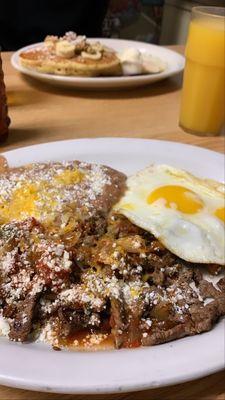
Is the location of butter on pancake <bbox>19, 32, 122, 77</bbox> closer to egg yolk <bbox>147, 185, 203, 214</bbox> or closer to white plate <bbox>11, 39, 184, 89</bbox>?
white plate <bbox>11, 39, 184, 89</bbox>

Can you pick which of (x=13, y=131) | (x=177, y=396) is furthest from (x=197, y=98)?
(x=177, y=396)

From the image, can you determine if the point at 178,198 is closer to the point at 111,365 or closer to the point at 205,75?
the point at 111,365

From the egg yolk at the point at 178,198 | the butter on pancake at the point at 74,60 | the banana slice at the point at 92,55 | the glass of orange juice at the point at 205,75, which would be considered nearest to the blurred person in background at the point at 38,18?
the butter on pancake at the point at 74,60

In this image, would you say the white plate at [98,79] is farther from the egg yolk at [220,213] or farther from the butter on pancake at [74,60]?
the egg yolk at [220,213]

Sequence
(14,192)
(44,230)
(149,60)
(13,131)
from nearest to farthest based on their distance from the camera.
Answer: (44,230) → (14,192) → (13,131) → (149,60)

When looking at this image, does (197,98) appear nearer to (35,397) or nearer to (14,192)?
(14,192)

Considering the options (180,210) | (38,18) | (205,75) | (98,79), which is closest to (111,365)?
(180,210)

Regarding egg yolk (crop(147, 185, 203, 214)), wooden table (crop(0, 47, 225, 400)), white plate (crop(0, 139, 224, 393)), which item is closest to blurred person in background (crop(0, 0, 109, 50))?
wooden table (crop(0, 47, 225, 400))
